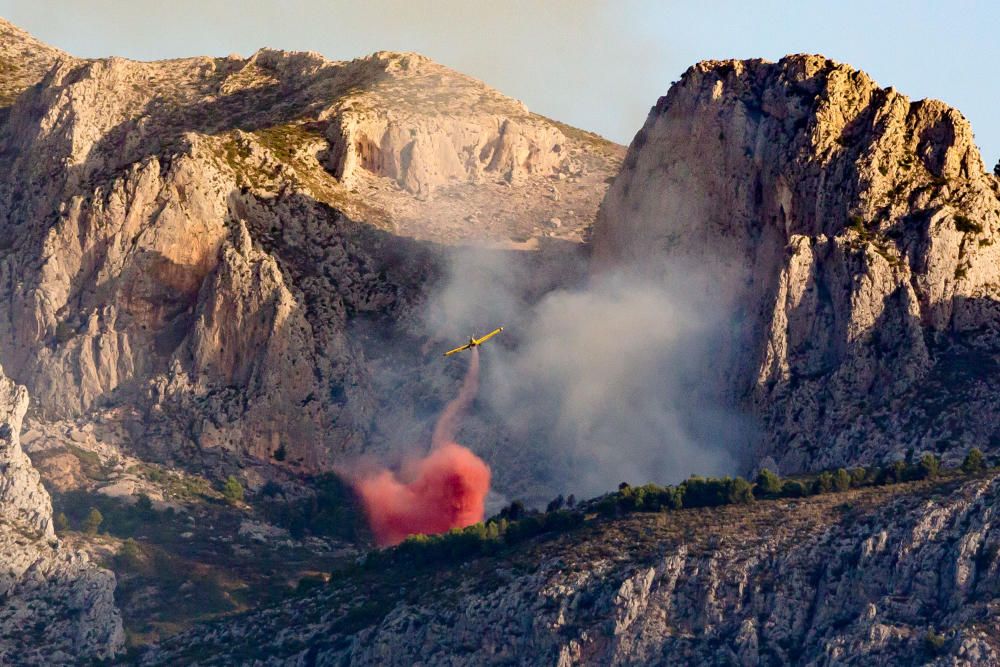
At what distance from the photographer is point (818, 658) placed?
198 meters

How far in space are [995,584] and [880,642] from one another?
7.63m

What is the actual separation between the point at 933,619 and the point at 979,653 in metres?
7.29

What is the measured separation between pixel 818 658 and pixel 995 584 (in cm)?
1071

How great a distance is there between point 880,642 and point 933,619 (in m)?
3.88

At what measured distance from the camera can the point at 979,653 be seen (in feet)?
Answer: 630

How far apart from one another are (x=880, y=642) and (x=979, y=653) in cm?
689

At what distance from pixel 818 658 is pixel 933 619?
6.78m

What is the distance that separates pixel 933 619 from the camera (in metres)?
199

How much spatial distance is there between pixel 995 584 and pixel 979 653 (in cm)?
824

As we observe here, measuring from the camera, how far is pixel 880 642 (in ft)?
646
